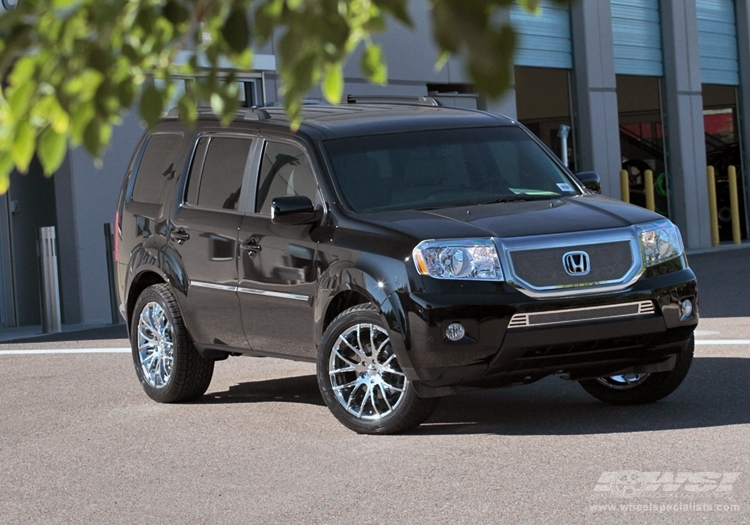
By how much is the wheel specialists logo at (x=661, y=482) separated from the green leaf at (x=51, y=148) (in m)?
3.62

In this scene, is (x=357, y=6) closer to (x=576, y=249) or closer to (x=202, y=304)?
(x=576, y=249)

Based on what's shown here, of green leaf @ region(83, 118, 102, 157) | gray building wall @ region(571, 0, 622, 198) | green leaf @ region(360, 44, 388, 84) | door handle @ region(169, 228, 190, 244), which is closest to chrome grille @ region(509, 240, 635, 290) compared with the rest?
door handle @ region(169, 228, 190, 244)

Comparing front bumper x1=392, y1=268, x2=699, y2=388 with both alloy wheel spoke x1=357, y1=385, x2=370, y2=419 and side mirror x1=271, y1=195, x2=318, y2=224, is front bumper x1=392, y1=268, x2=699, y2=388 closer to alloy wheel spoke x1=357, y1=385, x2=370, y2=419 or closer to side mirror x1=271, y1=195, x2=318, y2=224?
alloy wheel spoke x1=357, y1=385, x2=370, y2=419

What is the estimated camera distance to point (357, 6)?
115 inches

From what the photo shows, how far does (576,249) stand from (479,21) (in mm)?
4895

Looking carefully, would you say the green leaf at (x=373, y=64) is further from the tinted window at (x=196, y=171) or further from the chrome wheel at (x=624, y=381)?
the tinted window at (x=196, y=171)

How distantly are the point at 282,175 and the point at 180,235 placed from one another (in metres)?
0.93

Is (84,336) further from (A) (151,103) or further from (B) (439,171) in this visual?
(A) (151,103)

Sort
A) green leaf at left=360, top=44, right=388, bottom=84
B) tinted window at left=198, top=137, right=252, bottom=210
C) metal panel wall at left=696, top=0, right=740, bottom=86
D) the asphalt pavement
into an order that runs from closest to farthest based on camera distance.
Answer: green leaf at left=360, top=44, right=388, bottom=84 < the asphalt pavement < tinted window at left=198, top=137, right=252, bottom=210 < metal panel wall at left=696, top=0, right=740, bottom=86

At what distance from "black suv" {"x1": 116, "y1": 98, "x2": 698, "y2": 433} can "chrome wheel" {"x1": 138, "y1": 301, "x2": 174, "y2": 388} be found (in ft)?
0.04

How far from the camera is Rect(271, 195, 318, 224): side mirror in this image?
782cm

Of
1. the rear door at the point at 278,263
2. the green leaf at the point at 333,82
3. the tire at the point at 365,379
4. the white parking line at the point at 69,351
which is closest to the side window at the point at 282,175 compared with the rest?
the rear door at the point at 278,263

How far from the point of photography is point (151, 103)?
2936 mm

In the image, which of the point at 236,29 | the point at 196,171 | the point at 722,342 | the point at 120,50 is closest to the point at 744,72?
the point at 722,342
